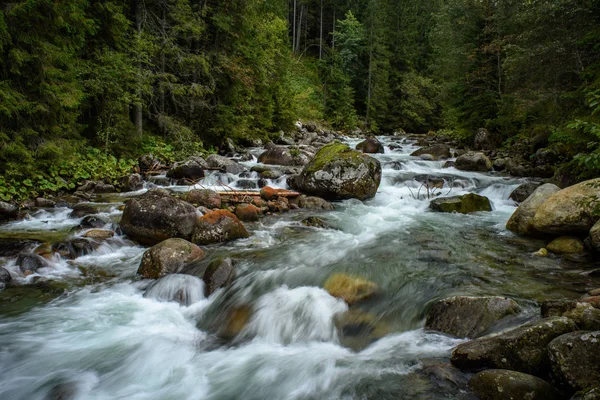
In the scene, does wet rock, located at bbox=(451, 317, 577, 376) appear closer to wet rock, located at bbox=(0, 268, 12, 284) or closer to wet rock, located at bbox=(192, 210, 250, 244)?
wet rock, located at bbox=(192, 210, 250, 244)

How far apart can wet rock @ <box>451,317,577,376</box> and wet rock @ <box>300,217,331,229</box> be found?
17.7 ft

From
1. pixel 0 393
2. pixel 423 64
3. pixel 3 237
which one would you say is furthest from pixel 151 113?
pixel 423 64

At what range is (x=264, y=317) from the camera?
495cm

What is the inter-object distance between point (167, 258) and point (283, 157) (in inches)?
425

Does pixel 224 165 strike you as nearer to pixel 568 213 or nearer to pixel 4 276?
pixel 4 276

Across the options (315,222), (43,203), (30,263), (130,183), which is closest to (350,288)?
(315,222)

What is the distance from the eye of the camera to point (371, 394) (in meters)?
3.44

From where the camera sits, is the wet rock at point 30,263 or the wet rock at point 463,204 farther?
the wet rock at point 463,204

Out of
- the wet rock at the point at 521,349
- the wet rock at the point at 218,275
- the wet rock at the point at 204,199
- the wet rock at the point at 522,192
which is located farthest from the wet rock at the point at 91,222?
the wet rock at the point at 522,192

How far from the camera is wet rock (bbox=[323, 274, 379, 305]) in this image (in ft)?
16.9

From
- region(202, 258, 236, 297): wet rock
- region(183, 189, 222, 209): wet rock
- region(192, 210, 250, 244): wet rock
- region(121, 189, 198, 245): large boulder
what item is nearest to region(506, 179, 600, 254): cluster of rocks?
region(202, 258, 236, 297): wet rock

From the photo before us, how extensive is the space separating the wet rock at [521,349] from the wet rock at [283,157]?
13356 mm

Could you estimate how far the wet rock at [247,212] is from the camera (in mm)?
9109

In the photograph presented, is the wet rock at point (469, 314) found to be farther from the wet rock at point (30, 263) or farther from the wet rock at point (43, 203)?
the wet rock at point (43, 203)
